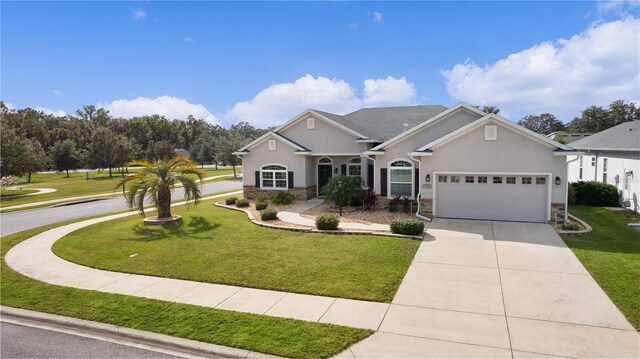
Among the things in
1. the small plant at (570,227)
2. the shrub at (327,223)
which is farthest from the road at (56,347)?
the small plant at (570,227)

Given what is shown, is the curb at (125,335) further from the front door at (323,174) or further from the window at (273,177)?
the front door at (323,174)

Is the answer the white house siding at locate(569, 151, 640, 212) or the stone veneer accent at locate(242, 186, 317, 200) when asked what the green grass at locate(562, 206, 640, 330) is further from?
the stone veneer accent at locate(242, 186, 317, 200)

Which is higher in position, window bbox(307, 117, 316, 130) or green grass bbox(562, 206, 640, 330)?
window bbox(307, 117, 316, 130)

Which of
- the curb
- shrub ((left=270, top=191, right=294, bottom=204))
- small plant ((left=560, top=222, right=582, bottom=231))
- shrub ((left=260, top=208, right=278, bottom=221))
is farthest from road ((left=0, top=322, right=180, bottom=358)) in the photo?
shrub ((left=270, top=191, right=294, bottom=204))

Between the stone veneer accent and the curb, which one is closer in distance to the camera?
the curb

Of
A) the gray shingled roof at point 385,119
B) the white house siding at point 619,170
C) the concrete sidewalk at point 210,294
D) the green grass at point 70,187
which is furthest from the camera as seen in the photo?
the green grass at point 70,187

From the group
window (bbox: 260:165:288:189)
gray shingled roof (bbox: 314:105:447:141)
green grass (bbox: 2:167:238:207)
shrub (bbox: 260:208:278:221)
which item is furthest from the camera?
green grass (bbox: 2:167:238:207)

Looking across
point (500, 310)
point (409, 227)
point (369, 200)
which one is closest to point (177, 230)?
point (369, 200)
